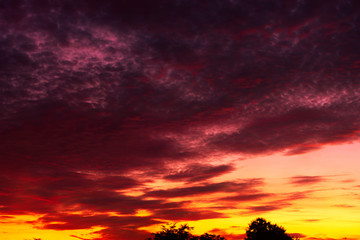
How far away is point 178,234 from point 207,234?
35.0 feet

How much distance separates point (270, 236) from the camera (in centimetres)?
7125

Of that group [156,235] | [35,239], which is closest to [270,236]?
[156,235]

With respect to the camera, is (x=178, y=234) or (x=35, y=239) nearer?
(x=178, y=234)

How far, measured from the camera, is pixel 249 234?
235ft

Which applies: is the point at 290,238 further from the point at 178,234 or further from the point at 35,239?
the point at 35,239

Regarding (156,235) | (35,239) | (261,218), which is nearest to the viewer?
(156,235)

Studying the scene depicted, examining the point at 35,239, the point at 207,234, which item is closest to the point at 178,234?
the point at 207,234

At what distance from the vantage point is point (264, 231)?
71.6 m

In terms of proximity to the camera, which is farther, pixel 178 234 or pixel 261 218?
pixel 261 218

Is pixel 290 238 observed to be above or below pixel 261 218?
below

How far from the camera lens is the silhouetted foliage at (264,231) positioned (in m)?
70.8

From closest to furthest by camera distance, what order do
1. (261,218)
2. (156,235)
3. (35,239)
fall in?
(156,235) < (261,218) < (35,239)

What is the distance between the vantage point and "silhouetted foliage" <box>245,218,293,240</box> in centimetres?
7081

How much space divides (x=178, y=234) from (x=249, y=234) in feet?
53.2
